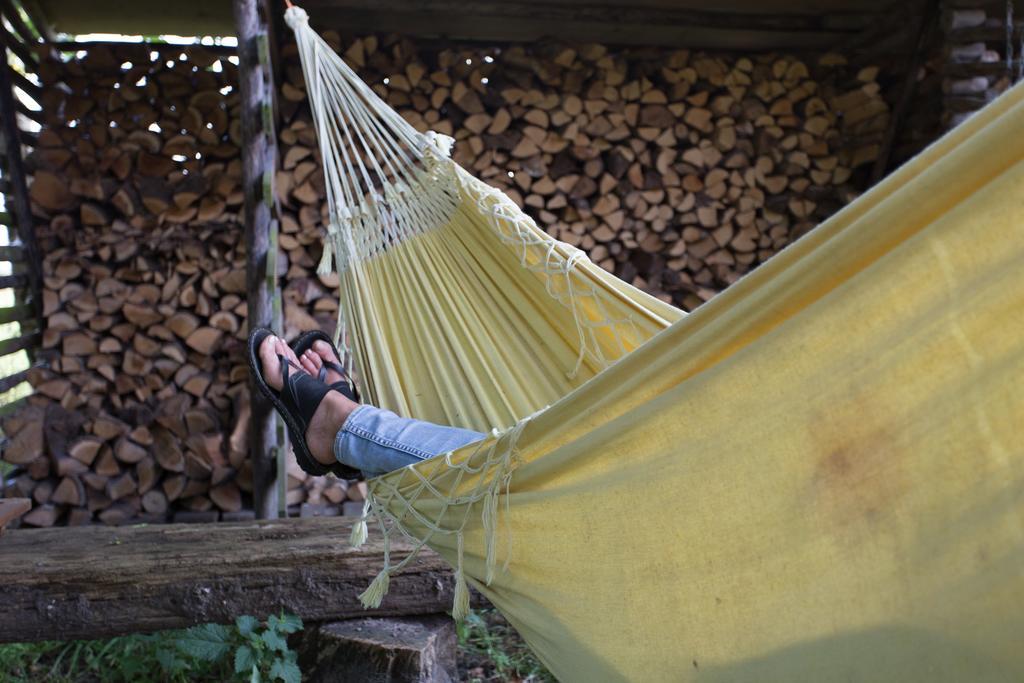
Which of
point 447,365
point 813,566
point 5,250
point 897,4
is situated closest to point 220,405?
point 5,250

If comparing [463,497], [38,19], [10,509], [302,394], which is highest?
[38,19]

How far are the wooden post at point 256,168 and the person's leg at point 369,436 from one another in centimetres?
73

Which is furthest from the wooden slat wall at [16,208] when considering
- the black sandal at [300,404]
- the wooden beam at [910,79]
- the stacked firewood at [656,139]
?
the wooden beam at [910,79]

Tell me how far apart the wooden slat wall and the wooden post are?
81cm

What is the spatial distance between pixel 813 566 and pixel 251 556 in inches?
45.1

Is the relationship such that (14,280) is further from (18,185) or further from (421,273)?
(421,273)

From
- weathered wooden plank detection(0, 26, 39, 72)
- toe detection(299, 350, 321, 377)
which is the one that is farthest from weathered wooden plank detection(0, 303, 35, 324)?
toe detection(299, 350, 321, 377)

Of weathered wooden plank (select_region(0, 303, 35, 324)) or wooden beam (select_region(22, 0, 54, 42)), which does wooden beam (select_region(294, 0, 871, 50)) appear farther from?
weathered wooden plank (select_region(0, 303, 35, 324))

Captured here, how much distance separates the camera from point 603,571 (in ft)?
3.08

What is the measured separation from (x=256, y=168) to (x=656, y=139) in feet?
4.46

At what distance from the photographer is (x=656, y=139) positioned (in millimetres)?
2879

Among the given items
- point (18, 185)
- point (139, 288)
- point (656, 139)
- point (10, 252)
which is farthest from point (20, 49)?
point (656, 139)

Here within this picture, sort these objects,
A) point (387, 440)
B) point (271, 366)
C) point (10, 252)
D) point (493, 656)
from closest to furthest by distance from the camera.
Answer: point (387, 440) < point (271, 366) < point (493, 656) < point (10, 252)

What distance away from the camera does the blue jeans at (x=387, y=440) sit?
1273mm
